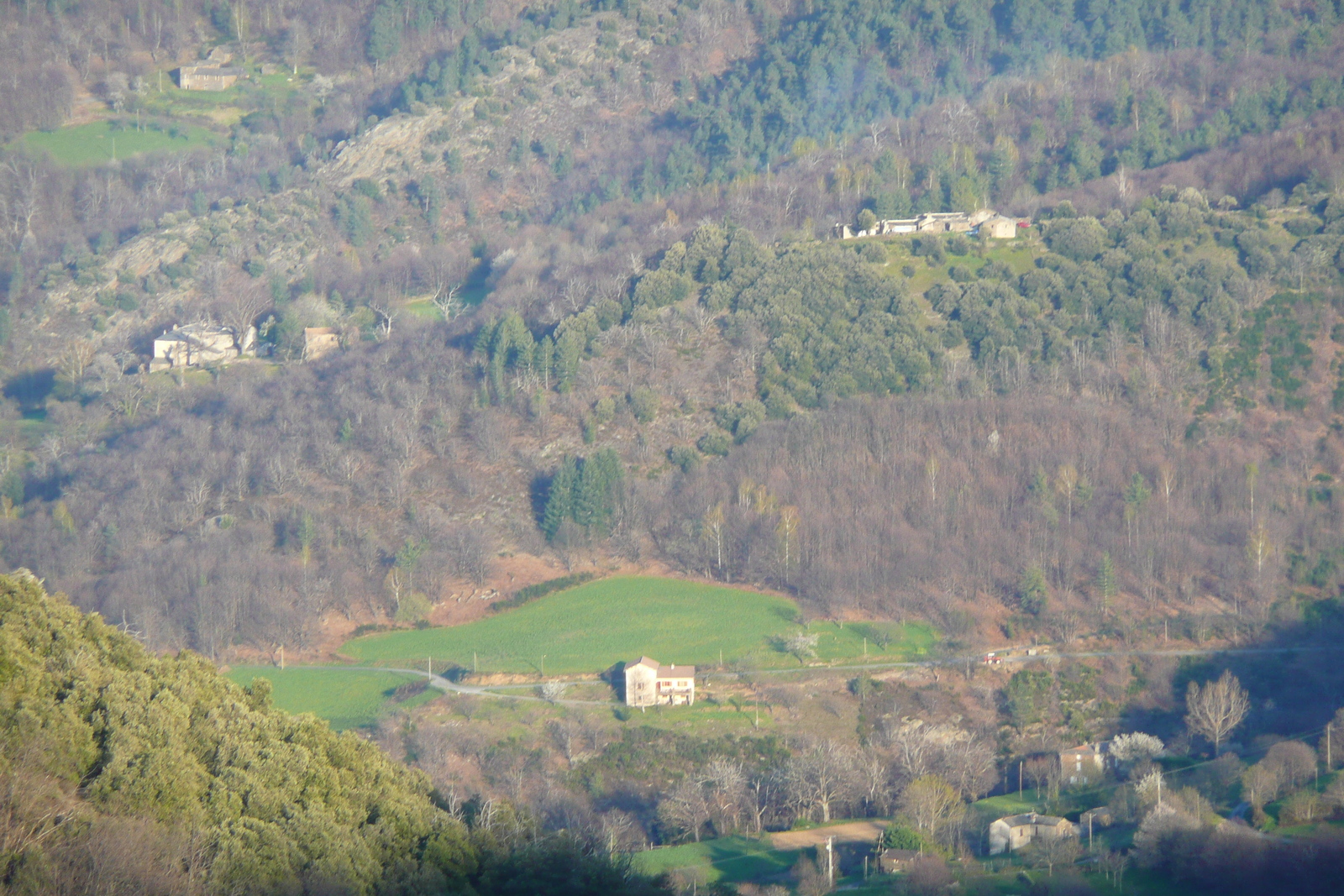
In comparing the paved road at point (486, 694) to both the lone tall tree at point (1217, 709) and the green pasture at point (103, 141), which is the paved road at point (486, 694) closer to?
the lone tall tree at point (1217, 709)

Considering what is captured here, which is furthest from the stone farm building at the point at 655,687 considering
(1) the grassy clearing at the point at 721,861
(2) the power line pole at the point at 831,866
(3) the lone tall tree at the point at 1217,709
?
(3) the lone tall tree at the point at 1217,709

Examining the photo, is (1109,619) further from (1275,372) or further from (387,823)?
(387,823)

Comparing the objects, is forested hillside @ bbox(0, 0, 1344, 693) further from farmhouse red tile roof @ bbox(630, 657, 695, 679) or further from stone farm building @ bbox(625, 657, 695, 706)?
stone farm building @ bbox(625, 657, 695, 706)

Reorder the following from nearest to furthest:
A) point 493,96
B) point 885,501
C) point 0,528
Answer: point 885,501 < point 0,528 < point 493,96

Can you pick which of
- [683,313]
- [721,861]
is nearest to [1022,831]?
[721,861]

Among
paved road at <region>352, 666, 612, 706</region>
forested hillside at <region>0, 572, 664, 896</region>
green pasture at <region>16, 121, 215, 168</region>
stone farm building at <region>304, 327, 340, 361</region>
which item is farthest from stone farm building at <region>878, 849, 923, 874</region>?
green pasture at <region>16, 121, 215, 168</region>

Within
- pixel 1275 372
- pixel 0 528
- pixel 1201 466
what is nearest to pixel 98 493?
pixel 0 528
